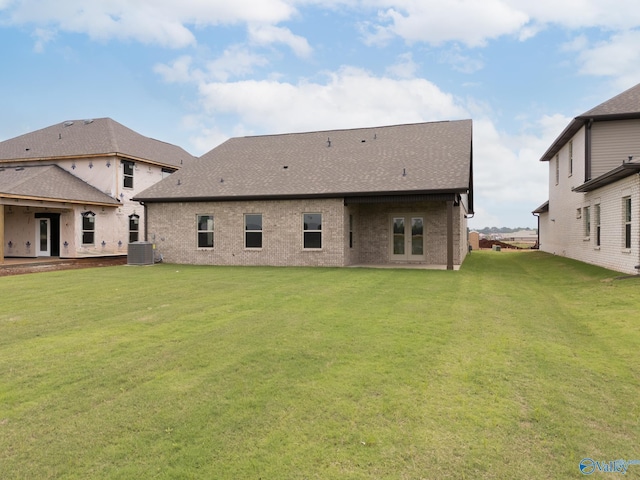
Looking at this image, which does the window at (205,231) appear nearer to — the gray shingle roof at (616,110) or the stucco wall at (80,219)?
the stucco wall at (80,219)

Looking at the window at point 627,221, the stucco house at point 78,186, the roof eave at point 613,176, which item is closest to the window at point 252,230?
the stucco house at point 78,186

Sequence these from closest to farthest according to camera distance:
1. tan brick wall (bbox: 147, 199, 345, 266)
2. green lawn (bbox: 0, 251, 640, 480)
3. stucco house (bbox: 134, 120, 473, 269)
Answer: green lawn (bbox: 0, 251, 640, 480)
stucco house (bbox: 134, 120, 473, 269)
tan brick wall (bbox: 147, 199, 345, 266)

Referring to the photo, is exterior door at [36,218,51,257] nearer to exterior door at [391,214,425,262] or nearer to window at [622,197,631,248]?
exterior door at [391,214,425,262]

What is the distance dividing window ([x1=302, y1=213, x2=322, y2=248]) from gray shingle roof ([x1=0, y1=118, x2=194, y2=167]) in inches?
507

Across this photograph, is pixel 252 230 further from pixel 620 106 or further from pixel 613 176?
pixel 620 106

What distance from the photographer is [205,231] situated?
62.8 ft

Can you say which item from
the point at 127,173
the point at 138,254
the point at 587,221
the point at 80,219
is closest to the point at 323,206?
the point at 138,254

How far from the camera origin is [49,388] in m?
4.13

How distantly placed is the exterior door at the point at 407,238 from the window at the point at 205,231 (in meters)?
8.39

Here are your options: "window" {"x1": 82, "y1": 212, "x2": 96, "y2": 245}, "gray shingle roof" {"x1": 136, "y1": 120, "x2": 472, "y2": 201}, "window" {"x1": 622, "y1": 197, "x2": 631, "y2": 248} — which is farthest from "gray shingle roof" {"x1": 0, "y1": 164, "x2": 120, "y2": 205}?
"window" {"x1": 622, "y1": 197, "x2": 631, "y2": 248}

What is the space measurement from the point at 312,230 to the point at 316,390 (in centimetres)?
1373

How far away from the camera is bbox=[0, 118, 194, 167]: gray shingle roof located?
80.2 feet

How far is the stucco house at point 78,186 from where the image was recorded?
2239 centimetres

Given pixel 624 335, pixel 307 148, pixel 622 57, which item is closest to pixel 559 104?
pixel 622 57
